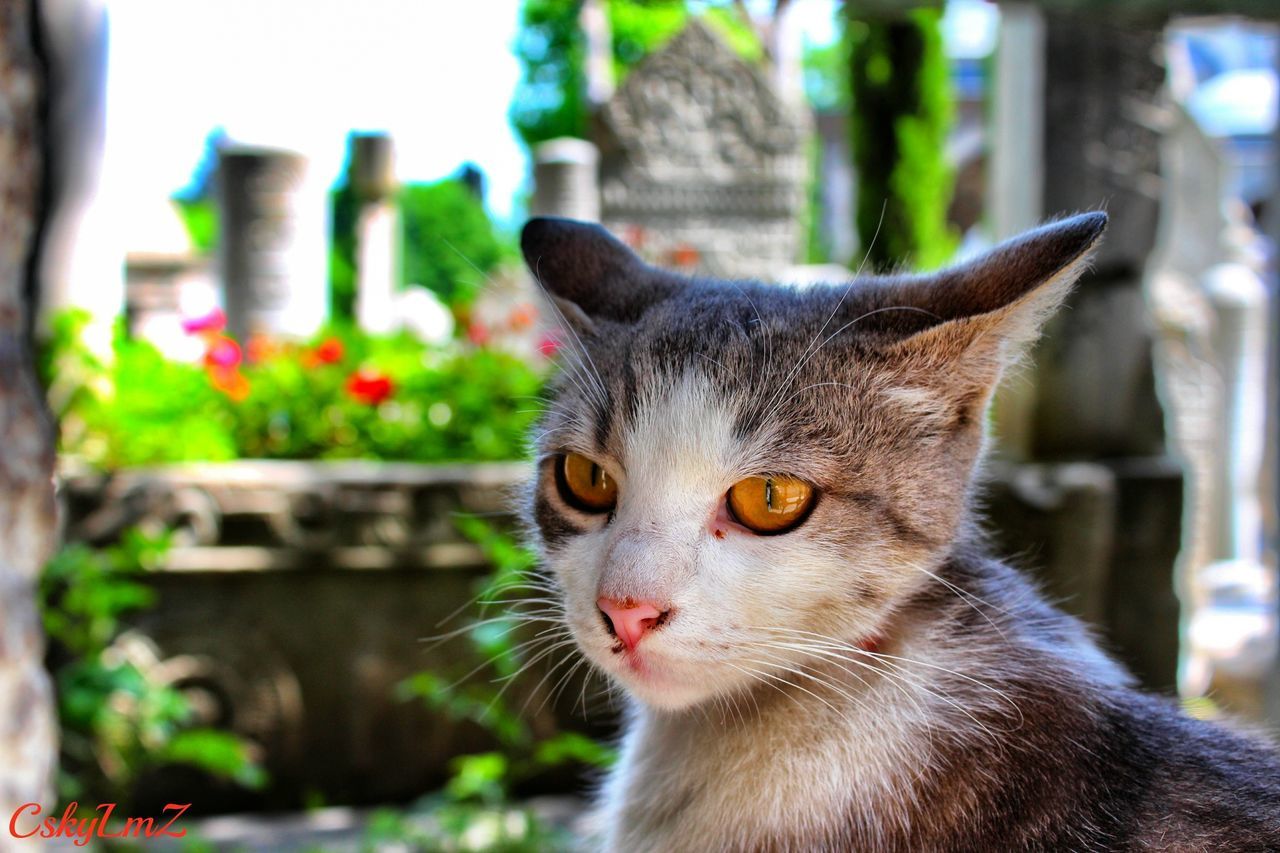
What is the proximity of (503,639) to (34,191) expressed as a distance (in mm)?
1914

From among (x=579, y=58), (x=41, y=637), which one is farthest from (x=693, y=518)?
(x=579, y=58)

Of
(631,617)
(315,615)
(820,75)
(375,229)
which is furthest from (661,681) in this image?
(820,75)

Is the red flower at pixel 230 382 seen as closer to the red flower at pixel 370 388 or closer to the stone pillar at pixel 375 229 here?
the red flower at pixel 370 388

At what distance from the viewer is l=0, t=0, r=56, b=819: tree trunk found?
1971 millimetres

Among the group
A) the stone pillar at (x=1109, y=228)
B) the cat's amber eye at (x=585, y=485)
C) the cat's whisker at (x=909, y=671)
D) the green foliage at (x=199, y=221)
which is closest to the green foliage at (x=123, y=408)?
the cat's amber eye at (x=585, y=485)

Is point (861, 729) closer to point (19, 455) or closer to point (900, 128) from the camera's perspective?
point (19, 455)

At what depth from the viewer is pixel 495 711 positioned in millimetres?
3693

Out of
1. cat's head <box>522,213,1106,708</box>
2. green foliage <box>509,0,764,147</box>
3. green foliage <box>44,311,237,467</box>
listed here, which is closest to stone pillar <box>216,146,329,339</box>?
green foliage <box>44,311,237,467</box>

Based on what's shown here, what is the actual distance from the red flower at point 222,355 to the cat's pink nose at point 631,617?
4.22 meters

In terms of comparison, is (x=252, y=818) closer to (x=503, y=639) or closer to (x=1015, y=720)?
(x=503, y=639)

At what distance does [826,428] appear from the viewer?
1.58m

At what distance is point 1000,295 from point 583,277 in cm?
84

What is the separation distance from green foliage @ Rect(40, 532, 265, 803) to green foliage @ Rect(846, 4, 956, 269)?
394 inches

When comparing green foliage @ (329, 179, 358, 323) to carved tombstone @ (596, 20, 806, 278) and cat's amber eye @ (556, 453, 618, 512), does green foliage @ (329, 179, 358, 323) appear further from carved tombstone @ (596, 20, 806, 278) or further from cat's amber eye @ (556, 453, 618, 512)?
cat's amber eye @ (556, 453, 618, 512)
